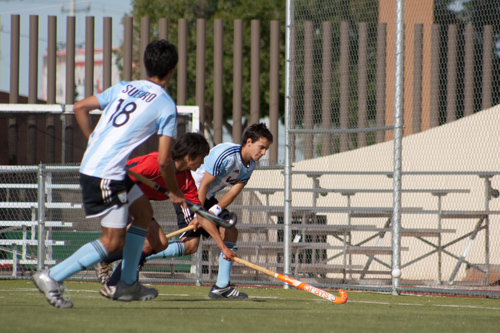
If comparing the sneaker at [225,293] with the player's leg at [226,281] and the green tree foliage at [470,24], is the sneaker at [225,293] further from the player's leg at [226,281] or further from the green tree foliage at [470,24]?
the green tree foliage at [470,24]

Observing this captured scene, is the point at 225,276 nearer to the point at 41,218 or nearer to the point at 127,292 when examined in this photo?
the point at 127,292

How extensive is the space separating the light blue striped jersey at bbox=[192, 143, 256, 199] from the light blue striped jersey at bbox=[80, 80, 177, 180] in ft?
6.34

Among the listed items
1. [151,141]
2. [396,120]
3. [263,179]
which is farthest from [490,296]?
[151,141]

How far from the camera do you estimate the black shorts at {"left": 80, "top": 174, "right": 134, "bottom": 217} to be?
5012 millimetres

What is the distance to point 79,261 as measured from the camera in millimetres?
5117

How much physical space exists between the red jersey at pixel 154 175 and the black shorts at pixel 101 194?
1392 millimetres

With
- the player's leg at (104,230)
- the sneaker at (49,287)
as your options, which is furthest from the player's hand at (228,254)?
the sneaker at (49,287)

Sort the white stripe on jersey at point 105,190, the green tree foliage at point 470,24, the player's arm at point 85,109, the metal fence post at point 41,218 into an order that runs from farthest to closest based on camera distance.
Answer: the metal fence post at point 41,218 < the green tree foliage at point 470,24 < the player's arm at point 85,109 < the white stripe on jersey at point 105,190

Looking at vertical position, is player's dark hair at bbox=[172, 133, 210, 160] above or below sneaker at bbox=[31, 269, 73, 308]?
above

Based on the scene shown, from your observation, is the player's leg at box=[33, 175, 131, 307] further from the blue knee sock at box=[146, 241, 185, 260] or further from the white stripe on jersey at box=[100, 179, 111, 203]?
the blue knee sock at box=[146, 241, 185, 260]

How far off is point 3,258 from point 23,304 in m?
6.15

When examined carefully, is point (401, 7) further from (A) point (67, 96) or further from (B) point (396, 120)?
(A) point (67, 96)

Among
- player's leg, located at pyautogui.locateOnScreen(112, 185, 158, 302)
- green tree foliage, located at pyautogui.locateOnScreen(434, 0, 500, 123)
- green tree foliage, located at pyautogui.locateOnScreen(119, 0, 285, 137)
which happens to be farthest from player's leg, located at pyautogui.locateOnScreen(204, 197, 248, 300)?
green tree foliage, located at pyautogui.locateOnScreen(119, 0, 285, 137)

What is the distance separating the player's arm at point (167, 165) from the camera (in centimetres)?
503
